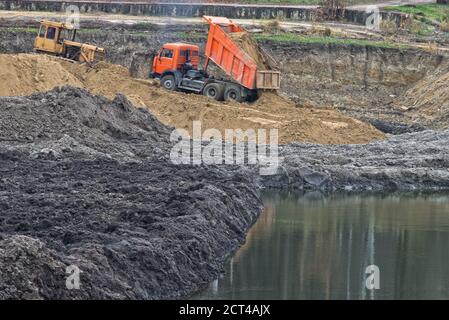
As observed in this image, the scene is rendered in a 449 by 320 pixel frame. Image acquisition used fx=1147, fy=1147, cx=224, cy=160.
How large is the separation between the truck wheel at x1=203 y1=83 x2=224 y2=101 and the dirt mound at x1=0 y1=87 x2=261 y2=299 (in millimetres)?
5064

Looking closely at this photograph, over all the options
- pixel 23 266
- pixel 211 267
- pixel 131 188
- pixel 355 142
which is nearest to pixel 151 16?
pixel 355 142

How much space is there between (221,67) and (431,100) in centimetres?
877

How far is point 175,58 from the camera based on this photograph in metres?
41.5

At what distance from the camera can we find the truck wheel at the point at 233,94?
4059 cm

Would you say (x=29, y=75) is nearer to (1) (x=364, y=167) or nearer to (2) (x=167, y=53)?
(2) (x=167, y=53)

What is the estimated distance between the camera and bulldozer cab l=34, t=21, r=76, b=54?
144 feet

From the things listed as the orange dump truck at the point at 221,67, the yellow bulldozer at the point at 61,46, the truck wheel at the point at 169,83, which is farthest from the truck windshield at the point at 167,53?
the yellow bulldozer at the point at 61,46

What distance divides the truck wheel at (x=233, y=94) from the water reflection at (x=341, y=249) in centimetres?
1058

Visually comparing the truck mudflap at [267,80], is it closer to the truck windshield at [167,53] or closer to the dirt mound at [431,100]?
the truck windshield at [167,53]

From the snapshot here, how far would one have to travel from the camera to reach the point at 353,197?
99.7 feet

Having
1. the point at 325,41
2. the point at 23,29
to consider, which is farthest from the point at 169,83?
the point at 23,29
